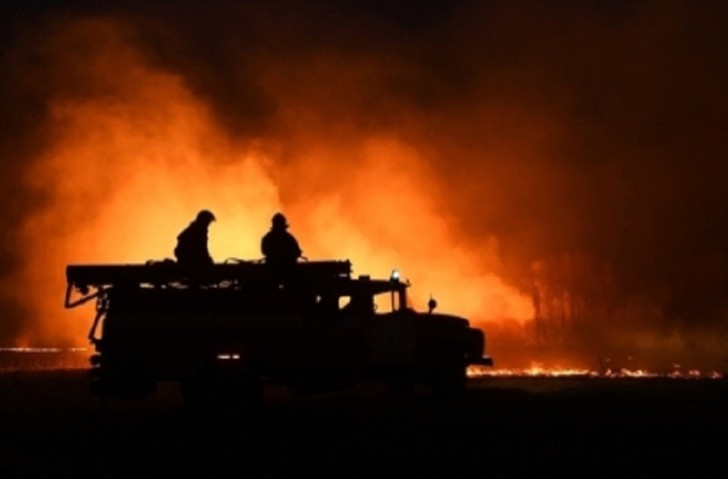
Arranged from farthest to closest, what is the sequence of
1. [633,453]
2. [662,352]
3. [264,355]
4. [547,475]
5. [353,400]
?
[662,352] < [353,400] < [264,355] < [633,453] < [547,475]

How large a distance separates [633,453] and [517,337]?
65.3 meters

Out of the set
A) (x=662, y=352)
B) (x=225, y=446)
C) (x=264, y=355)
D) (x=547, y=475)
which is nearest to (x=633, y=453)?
(x=547, y=475)

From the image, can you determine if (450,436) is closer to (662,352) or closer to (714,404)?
(714,404)

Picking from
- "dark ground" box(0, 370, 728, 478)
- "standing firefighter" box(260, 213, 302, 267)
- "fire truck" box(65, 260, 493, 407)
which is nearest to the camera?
"dark ground" box(0, 370, 728, 478)

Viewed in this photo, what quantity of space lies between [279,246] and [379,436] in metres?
5.21

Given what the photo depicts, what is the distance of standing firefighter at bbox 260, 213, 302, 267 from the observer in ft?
61.6

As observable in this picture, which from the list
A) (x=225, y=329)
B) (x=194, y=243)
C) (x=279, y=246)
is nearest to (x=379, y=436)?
(x=225, y=329)

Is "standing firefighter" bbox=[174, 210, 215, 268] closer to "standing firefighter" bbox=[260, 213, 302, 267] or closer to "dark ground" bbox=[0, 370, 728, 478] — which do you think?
"standing firefighter" bbox=[260, 213, 302, 267]

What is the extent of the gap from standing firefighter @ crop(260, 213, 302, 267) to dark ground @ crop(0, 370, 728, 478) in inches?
105

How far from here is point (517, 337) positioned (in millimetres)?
77688

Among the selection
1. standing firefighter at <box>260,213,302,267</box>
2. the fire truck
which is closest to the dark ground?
the fire truck

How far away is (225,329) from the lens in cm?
1798

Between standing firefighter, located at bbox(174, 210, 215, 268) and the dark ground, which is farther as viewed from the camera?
standing firefighter, located at bbox(174, 210, 215, 268)

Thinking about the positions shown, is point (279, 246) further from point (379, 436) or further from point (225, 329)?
point (379, 436)
